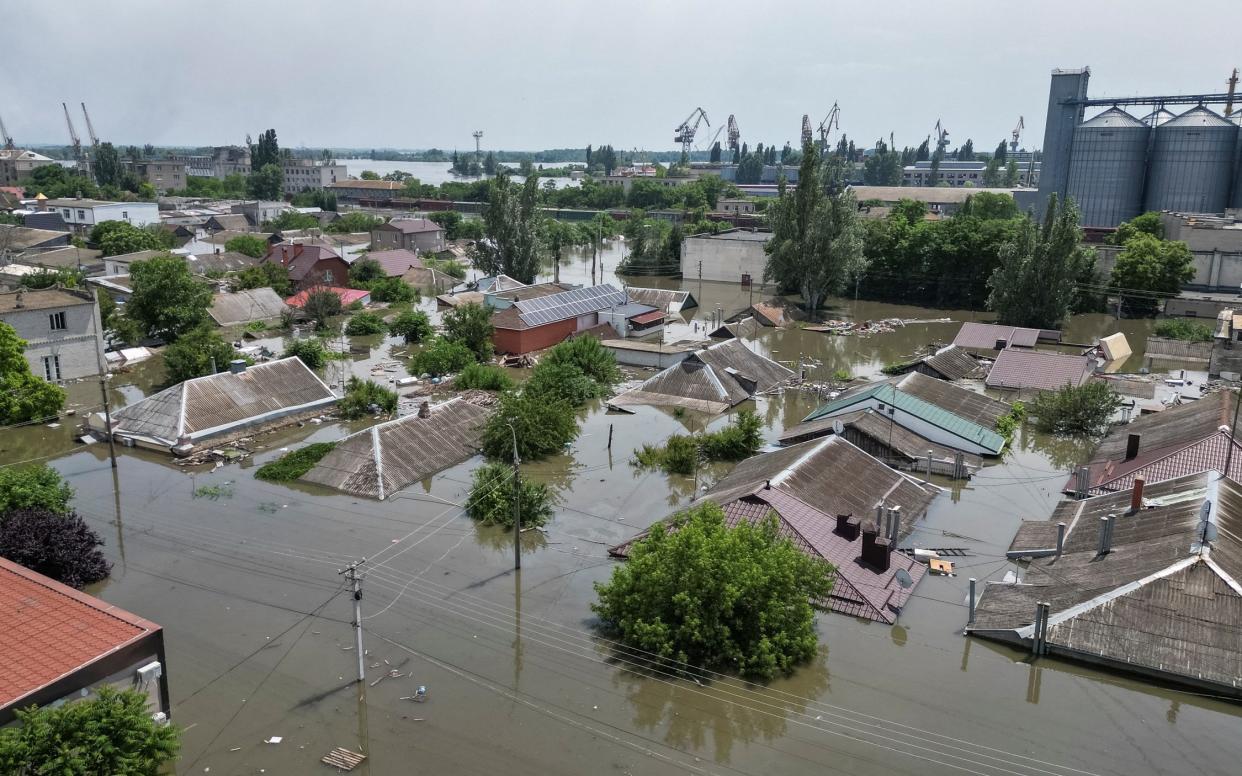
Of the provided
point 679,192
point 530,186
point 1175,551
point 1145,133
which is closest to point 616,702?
point 1175,551

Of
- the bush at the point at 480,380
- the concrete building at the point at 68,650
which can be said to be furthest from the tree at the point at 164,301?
the concrete building at the point at 68,650

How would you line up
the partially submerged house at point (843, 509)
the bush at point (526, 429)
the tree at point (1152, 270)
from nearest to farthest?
the partially submerged house at point (843, 509)
the bush at point (526, 429)
the tree at point (1152, 270)

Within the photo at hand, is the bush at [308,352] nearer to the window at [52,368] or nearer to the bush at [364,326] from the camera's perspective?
the bush at [364,326]

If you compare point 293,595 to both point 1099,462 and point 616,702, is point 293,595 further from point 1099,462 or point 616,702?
point 1099,462

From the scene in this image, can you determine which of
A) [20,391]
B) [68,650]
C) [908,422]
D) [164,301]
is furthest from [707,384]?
[164,301]

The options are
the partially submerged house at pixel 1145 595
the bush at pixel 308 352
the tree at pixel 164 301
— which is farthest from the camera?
the tree at pixel 164 301

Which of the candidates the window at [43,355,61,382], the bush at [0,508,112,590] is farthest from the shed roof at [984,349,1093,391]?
the window at [43,355,61,382]
